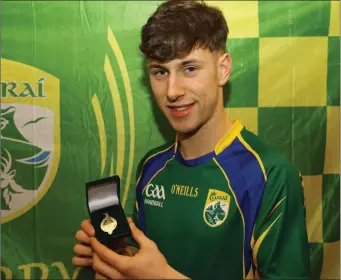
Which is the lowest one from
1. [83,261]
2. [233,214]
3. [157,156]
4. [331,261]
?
[331,261]

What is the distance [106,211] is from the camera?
36.9 inches

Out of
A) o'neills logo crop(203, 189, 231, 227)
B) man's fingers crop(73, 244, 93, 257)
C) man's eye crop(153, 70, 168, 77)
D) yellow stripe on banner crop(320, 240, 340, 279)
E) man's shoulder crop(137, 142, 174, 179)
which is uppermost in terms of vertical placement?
man's eye crop(153, 70, 168, 77)

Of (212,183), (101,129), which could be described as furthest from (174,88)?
(101,129)

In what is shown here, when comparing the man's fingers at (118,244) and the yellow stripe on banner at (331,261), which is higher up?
the man's fingers at (118,244)

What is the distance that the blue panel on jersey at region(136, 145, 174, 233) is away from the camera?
1.26 m

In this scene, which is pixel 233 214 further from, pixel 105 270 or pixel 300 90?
pixel 300 90

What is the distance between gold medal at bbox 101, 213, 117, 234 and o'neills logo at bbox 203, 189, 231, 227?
0.26 m

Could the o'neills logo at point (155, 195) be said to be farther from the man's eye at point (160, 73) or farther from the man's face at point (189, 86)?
the man's eye at point (160, 73)

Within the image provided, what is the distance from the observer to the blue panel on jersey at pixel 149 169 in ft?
4.15

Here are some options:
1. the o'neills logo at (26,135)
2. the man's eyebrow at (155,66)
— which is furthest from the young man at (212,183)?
the o'neills logo at (26,135)

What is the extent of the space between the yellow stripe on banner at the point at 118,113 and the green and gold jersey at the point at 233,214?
0.30 m

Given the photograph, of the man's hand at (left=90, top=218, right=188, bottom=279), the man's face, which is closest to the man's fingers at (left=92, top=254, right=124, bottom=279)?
the man's hand at (left=90, top=218, right=188, bottom=279)

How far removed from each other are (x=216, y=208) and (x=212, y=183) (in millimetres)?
64

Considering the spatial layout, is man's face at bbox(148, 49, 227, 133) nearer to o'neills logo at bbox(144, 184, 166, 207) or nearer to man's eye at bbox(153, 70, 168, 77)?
man's eye at bbox(153, 70, 168, 77)
